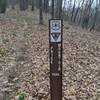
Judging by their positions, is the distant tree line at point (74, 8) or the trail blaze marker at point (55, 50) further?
the distant tree line at point (74, 8)

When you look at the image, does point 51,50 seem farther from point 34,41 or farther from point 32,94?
point 34,41

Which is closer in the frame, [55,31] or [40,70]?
[55,31]

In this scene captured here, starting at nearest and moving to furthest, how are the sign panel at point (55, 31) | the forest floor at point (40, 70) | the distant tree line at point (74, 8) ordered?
the sign panel at point (55, 31) → the forest floor at point (40, 70) → the distant tree line at point (74, 8)

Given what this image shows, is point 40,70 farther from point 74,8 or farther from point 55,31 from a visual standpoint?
point 74,8

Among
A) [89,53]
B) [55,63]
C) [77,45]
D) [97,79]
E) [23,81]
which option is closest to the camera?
[55,63]

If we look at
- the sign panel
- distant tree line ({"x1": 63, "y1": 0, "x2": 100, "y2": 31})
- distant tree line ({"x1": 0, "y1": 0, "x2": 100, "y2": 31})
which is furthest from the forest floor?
distant tree line ({"x1": 63, "y1": 0, "x2": 100, "y2": 31})

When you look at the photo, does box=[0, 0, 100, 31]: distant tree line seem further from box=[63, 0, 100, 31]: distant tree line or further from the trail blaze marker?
the trail blaze marker

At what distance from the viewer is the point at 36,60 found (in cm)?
1119

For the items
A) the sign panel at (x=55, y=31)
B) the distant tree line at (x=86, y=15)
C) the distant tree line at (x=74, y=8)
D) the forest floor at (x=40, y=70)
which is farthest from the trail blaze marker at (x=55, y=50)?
the distant tree line at (x=86, y=15)

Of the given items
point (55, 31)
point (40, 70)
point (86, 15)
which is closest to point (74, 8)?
point (86, 15)

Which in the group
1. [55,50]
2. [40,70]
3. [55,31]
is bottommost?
[40,70]

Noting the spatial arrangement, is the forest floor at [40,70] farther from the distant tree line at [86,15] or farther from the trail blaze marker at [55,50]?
the distant tree line at [86,15]

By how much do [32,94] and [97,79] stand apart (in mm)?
2755

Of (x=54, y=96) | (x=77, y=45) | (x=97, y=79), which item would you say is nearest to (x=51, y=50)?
(x=54, y=96)
